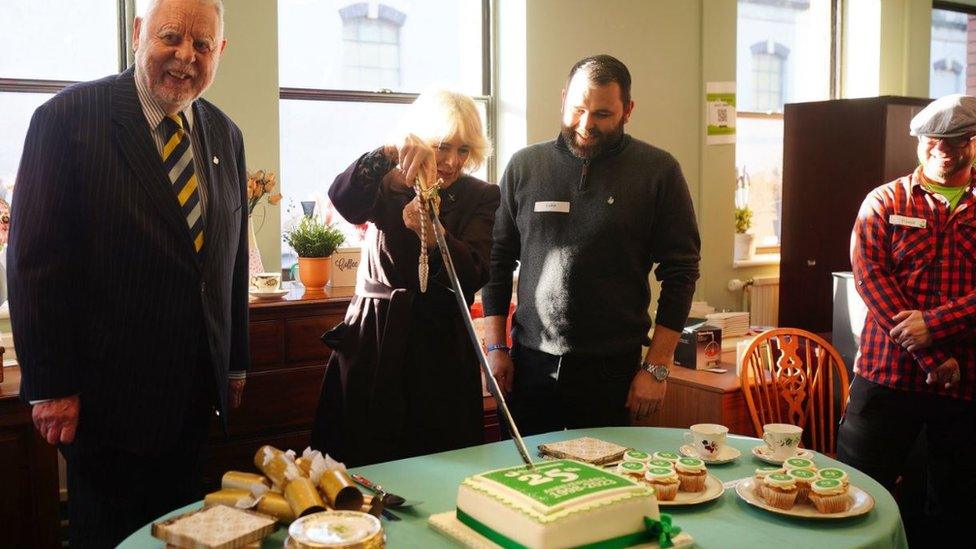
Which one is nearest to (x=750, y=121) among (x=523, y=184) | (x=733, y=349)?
(x=733, y=349)

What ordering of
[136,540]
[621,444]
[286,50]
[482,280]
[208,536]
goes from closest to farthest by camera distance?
[208,536] < [136,540] < [621,444] < [482,280] < [286,50]

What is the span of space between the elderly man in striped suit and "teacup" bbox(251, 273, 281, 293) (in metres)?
1.21

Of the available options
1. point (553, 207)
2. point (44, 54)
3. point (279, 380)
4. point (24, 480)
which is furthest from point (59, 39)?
point (553, 207)

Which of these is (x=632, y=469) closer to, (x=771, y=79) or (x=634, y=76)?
(x=634, y=76)

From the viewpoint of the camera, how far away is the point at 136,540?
146cm

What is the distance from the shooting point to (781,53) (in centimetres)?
545

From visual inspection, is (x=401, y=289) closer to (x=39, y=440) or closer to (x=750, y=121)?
(x=39, y=440)

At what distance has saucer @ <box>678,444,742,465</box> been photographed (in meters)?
1.90

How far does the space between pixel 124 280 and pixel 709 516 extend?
123cm

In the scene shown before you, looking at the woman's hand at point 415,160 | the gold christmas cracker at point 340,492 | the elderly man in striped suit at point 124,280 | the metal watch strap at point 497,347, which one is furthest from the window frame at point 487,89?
the gold christmas cracker at point 340,492

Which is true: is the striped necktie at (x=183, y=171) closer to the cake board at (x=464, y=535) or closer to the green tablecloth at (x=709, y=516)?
the green tablecloth at (x=709, y=516)

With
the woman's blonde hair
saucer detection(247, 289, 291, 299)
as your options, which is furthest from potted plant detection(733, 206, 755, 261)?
the woman's blonde hair

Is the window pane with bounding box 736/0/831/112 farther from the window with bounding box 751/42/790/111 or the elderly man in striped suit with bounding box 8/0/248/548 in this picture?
the elderly man in striped suit with bounding box 8/0/248/548

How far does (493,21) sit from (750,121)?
1.88 meters
